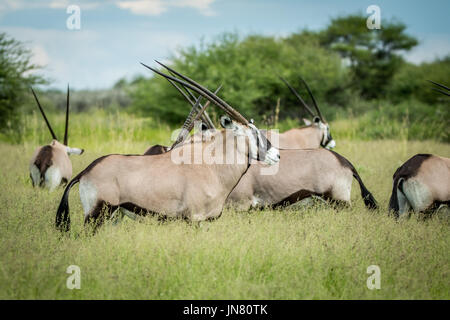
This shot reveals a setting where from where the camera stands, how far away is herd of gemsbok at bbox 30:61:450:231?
14.1 feet

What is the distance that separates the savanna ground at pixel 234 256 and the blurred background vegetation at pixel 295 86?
6427mm

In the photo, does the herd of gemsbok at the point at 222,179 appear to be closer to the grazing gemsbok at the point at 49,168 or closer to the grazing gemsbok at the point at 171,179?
the grazing gemsbok at the point at 171,179

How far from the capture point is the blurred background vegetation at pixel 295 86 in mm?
15883

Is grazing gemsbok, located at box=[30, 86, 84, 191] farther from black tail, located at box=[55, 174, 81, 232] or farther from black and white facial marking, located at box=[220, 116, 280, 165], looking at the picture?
black and white facial marking, located at box=[220, 116, 280, 165]

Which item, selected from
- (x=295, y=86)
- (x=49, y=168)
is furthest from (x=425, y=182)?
(x=295, y=86)

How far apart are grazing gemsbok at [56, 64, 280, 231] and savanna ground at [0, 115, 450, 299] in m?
0.24

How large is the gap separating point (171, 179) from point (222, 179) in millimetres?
604

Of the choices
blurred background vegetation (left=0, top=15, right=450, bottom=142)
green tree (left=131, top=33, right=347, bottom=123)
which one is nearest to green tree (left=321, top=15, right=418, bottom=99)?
blurred background vegetation (left=0, top=15, right=450, bottom=142)

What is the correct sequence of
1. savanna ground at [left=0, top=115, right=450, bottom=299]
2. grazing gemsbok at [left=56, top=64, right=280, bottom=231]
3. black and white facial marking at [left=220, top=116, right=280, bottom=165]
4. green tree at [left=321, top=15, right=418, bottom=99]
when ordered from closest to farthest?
savanna ground at [left=0, top=115, right=450, bottom=299], grazing gemsbok at [left=56, top=64, right=280, bottom=231], black and white facial marking at [left=220, top=116, right=280, bottom=165], green tree at [left=321, top=15, right=418, bottom=99]

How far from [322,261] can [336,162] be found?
6.77 feet

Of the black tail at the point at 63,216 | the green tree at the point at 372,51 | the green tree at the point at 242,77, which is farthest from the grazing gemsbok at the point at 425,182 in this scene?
the green tree at the point at 372,51

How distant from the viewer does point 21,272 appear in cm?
371

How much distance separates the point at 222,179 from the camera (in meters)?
4.75

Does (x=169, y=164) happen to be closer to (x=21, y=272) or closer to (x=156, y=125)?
(x=21, y=272)
